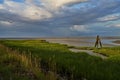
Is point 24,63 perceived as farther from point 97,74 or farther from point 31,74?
point 97,74

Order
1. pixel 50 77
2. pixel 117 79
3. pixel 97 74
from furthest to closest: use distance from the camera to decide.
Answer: pixel 97 74, pixel 117 79, pixel 50 77

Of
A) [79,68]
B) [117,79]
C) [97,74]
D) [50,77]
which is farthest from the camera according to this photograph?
[79,68]

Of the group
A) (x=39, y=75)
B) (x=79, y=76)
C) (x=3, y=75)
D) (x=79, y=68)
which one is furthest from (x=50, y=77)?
(x=79, y=68)

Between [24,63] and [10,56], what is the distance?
277 centimetres

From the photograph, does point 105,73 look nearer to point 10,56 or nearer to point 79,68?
point 79,68

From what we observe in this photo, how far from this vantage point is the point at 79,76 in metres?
14.1

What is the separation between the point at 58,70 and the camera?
15.9 m

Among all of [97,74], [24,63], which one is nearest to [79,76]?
[97,74]

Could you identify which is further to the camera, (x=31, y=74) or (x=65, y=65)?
(x=65, y=65)

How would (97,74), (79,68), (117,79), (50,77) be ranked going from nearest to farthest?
1. (50,77)
2. (117,79)
3. (97,74)
4. (79,68)

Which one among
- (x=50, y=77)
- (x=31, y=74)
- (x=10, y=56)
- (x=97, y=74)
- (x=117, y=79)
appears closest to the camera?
(x=50, y=77)

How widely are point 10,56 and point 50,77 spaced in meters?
6.59

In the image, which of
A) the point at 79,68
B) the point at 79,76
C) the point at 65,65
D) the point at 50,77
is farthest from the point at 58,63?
the point at 50,77

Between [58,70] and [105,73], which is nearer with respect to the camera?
[105,73]
